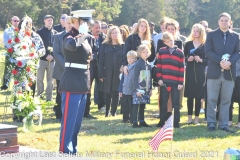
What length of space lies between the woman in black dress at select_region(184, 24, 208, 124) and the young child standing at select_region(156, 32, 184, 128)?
0.61 m

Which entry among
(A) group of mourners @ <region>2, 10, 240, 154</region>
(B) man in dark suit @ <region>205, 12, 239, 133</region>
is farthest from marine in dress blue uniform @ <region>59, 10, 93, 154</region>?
(B) man in dark suit @ <region>205, 12, 239, 133</region>

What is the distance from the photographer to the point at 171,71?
9.92 m

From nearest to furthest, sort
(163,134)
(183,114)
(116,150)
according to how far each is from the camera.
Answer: (163,134) → (116,150) → (183,114)

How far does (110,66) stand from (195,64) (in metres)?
1.90

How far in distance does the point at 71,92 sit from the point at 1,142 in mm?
1130

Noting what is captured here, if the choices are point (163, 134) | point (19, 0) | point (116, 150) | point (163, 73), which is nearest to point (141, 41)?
point (163, 73)

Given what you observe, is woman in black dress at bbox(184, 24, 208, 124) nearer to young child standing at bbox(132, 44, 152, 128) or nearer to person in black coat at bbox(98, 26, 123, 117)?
young child standing at bbox(132, 44, 152, 128)

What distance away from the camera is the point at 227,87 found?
9.59 meters

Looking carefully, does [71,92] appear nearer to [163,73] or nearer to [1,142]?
[1,142]

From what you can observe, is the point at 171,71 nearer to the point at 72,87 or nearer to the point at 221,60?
the point at 221,60

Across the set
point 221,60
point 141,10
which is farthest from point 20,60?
point 141,10

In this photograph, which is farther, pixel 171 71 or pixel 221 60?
pixel 171 71

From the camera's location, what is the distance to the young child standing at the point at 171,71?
9.91 m

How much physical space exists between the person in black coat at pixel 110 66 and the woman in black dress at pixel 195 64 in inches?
59.6
